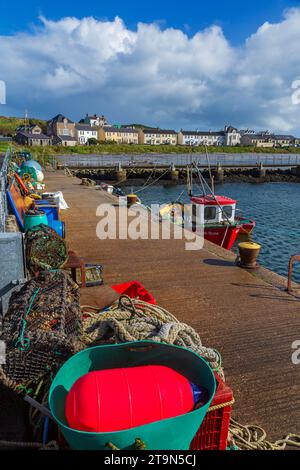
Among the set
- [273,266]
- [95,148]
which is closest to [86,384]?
[273,266]

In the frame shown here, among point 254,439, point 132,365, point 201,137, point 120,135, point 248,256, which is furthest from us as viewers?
point 201,137

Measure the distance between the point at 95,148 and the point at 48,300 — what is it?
297ft

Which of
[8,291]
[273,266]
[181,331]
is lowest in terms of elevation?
[273,266]

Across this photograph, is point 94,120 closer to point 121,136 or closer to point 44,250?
point 121,136

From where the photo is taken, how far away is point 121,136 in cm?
13025

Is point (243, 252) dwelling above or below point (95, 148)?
below

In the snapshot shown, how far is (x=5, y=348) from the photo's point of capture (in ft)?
9.84

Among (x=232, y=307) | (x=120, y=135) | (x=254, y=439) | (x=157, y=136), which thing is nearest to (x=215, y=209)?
(x=232, y=307)

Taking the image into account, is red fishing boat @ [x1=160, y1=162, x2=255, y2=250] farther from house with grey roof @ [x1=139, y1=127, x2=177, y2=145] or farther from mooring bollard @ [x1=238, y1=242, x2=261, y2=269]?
house with grey roof @ [x1=139, y1=127, x2=177, y2=145]

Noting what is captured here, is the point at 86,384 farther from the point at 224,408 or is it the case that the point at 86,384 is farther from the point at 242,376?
the point at 242,376

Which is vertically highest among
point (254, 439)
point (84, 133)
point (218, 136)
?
point (218, 136)

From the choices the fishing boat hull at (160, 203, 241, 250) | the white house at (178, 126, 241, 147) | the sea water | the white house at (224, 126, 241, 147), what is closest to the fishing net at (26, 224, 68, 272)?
the fishing boat hull at (160, 203, 241, 250)

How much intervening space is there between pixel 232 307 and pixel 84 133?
397ft

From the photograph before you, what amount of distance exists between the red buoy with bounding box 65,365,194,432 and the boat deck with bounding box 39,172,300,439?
5.80ft
